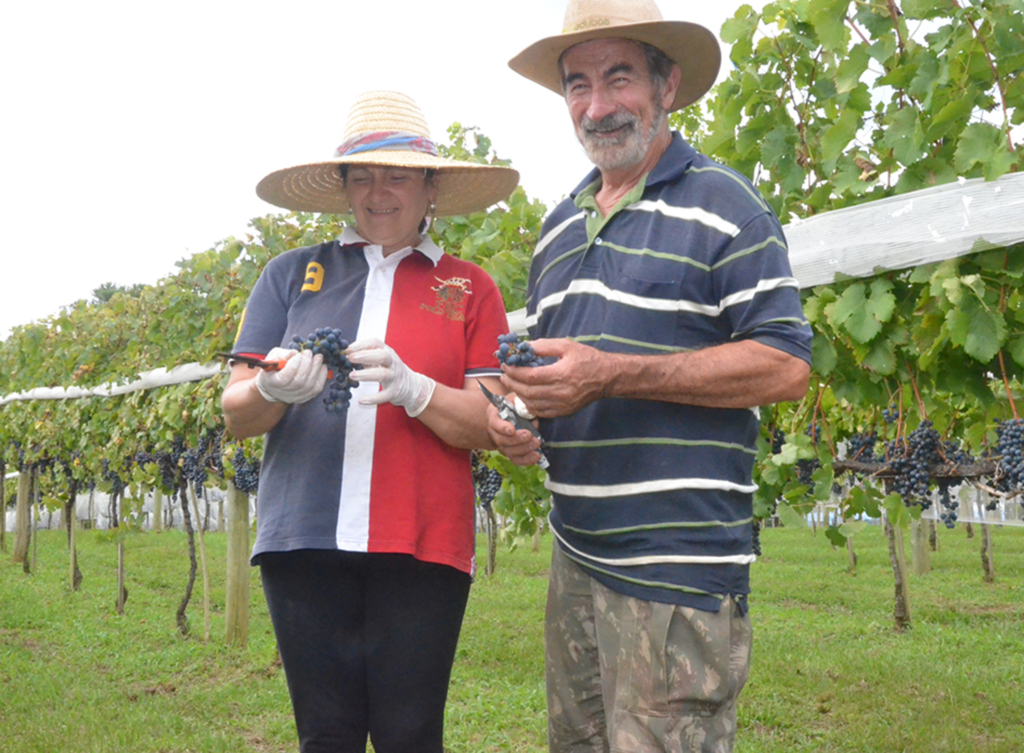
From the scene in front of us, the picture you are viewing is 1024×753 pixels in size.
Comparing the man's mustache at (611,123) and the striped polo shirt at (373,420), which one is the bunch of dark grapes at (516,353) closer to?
the striped polo shirt at (373,420)

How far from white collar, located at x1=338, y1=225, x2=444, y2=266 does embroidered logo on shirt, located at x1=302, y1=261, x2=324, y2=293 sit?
0.09m

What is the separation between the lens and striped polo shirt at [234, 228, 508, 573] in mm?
1992

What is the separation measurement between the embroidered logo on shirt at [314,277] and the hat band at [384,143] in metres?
0.28

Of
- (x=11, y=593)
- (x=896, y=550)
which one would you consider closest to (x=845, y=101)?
(x=896, y=550)

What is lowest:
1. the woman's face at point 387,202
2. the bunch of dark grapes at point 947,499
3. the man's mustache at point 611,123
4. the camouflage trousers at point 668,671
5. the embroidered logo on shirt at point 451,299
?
the camouflage trousers at point 668,671

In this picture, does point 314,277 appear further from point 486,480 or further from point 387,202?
point 486,480

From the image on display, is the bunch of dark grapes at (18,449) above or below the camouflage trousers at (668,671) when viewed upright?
above

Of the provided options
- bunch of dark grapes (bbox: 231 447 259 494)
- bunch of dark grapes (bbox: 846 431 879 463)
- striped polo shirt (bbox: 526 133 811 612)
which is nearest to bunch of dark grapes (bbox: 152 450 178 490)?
bunch of dark grapes (bbox: 231 447 259 494)

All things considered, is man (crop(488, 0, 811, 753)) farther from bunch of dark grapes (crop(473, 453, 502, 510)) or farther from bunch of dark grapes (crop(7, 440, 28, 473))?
bunch of dark grapes (crop(7, 440, 28, 473))

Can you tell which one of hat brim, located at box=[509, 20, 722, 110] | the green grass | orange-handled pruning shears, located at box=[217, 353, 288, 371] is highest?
hat brim, located at box=[509, 20, 722, 110]

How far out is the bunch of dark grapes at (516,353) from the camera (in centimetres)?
180

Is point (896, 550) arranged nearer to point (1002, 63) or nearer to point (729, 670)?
point (1002, 63)

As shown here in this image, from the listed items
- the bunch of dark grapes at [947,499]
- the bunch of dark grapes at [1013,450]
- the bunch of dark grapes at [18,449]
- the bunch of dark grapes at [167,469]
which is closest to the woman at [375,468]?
the bunch of dark grapes at [1013,450]

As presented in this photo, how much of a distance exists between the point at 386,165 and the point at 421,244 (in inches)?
8.4
